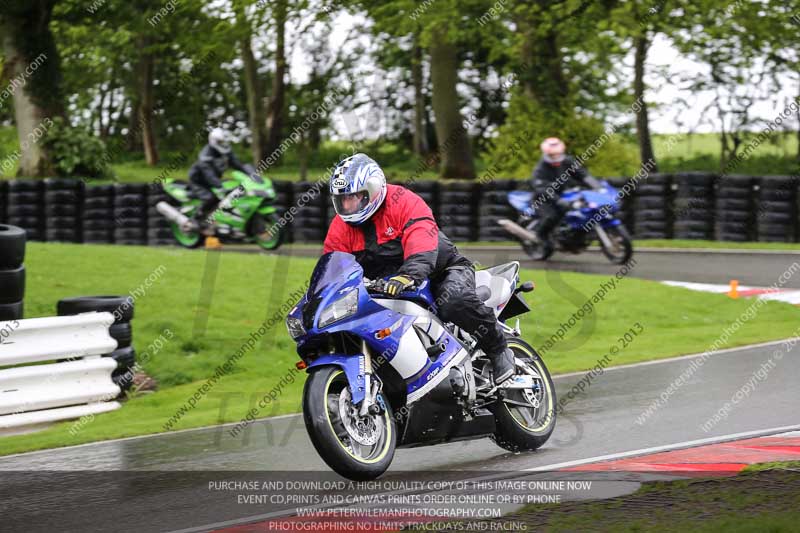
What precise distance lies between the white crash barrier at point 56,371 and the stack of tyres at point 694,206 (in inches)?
587

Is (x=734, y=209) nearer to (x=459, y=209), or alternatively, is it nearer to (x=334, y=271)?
(x=459, y=209)

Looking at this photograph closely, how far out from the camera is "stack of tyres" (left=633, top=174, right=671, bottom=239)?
A: 74.1 ft

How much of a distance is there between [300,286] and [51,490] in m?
8.51

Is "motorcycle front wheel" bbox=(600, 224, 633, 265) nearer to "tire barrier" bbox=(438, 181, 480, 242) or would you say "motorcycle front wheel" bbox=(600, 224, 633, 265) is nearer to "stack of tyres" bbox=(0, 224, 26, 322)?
"tire barrier" bbox=(438, 181, 480, 242)

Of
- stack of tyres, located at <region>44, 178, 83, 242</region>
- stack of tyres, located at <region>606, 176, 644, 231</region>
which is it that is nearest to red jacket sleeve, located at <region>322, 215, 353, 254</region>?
stack of tyres, located at <region>606, 176, 644, 231</region>

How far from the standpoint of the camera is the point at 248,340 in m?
12.5

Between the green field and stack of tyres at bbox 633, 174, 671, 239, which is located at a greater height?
stack of tyres at bbox 633, 174, 671, 239

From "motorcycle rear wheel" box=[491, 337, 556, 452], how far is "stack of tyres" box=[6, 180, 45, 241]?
18127 millimetres

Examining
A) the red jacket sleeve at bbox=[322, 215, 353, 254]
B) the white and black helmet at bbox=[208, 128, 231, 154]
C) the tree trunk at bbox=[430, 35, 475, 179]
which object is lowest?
the red jacket sleeve at bbox=[322, 215, 353, 254]

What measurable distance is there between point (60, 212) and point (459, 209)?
27.5 ft

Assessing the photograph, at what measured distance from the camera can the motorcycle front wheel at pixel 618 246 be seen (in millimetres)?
18000

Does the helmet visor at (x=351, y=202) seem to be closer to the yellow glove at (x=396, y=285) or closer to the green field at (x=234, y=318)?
the yellow glove at (x=396, y=285)

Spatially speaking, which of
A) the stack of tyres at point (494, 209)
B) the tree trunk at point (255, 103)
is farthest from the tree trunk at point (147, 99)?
the stack of tyres at point (494, 209)

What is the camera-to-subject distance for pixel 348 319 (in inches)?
241
